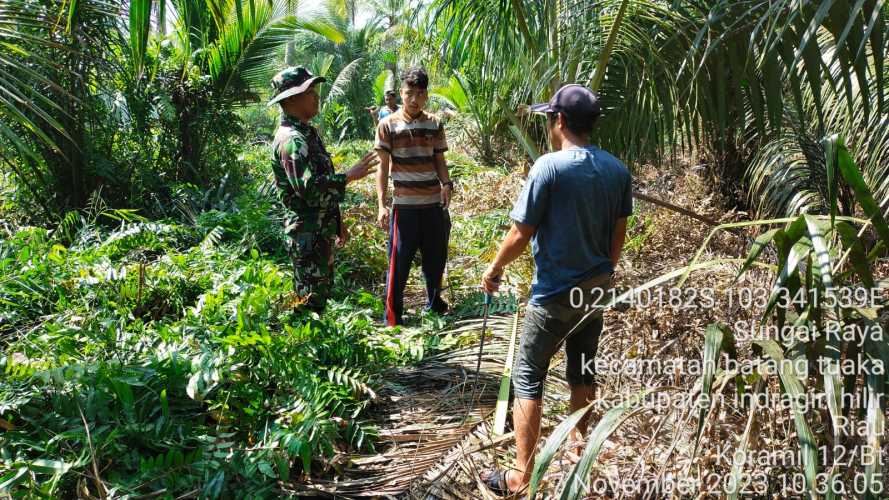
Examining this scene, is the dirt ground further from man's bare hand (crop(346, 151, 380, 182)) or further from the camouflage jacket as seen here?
man's bare hand (crop(346, 151, 380, 182))

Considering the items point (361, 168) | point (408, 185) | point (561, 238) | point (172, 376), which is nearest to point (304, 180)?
point (361, 168)

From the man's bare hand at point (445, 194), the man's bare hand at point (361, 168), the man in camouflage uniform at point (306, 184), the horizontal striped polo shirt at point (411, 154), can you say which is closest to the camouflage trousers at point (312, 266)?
the man in camouflage uniform at point (306, 184)

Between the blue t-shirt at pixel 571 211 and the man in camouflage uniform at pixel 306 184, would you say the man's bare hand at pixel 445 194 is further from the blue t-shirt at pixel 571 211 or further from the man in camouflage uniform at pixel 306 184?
the blue t-shirt at pixel 571 211

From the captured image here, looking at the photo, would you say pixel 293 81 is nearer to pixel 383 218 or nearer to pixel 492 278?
pixel 383 218

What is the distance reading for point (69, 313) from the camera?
12.3ft

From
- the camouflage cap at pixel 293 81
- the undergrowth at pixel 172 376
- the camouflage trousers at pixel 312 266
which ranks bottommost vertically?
the undergrowth at pixel 172 376

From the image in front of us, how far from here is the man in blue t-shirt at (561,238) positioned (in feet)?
7.79

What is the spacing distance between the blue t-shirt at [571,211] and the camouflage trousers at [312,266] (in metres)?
1.64

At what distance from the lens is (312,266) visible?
3.74 meters

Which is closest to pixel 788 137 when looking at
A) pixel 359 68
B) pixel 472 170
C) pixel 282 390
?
pixel 282 390

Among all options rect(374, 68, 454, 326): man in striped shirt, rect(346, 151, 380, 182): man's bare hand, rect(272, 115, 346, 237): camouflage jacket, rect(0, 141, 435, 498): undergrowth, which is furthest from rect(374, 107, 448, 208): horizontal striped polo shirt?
rect(0, 141, 435, 498): undergrowth

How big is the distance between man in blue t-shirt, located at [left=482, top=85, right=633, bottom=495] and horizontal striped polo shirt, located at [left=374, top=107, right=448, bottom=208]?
1.82 meters

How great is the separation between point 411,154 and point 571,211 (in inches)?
83.8

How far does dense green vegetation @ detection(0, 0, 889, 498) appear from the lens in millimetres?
1920
